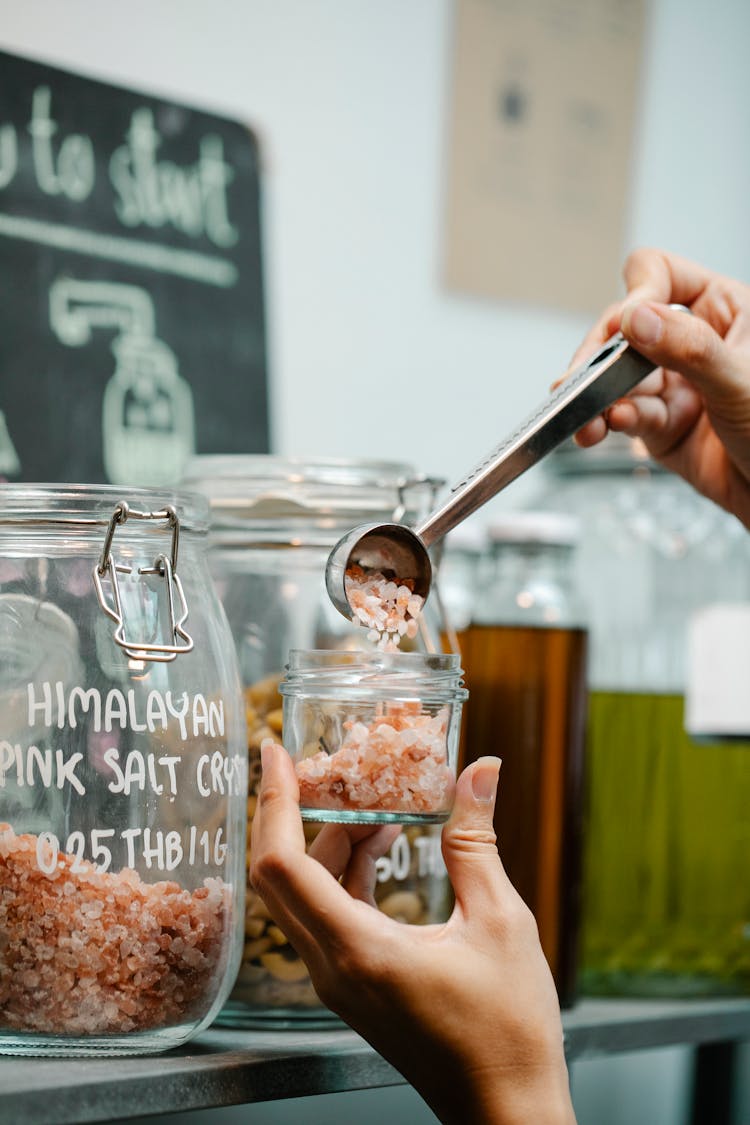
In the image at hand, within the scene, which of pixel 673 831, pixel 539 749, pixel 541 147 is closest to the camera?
pixel 539 749

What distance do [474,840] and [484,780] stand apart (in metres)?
0.03

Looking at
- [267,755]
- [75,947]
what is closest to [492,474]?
[267,755]

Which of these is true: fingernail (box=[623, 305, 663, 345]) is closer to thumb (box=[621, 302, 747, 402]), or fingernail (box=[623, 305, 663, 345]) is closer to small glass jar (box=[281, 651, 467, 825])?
thumb (box=[621, 302, 747, 402])

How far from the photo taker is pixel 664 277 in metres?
0.86

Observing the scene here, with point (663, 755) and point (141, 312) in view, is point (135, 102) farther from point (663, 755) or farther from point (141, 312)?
point (663, 755)

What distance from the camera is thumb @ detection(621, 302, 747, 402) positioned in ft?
2.40

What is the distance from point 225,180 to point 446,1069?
0.73 m

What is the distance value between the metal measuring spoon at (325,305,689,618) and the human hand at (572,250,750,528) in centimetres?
2

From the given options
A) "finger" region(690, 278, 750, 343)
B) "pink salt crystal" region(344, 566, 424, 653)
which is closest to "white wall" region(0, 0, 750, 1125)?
"finger" region(690, 278, 750, 343)

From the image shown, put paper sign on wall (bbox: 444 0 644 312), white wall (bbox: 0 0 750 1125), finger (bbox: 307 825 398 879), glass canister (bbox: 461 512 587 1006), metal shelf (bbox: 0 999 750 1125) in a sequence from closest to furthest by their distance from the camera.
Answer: metal shelf (bbox: 0 999 750 1125), finger (bbox: 307 825 398 879), glass canister (bbox: 461 512 587 1006), white wall (bbox: 0 0 750 1125), paper sign on wall (bbox: 444 0 644 312)

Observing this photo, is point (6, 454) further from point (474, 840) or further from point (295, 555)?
point (474, 840)

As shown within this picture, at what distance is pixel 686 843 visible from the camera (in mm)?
973

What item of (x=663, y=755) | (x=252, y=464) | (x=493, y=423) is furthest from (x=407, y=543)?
(x=493, y=423)

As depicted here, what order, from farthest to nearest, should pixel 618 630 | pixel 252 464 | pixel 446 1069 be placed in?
pixel 618 630 → pixel 252 464 → pixel 446 1069
